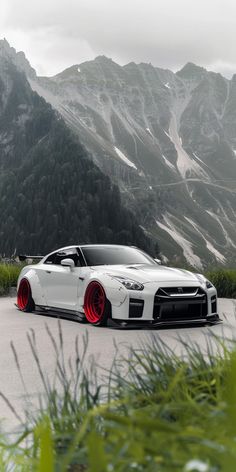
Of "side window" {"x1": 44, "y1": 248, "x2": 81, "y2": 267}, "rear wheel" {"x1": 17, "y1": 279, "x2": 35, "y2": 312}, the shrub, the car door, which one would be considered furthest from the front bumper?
the shrub

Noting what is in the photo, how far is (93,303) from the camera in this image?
10.5m

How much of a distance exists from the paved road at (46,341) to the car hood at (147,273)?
28.8 inches

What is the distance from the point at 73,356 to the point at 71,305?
337cm

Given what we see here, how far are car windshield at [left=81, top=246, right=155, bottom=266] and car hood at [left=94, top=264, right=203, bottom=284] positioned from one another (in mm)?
491

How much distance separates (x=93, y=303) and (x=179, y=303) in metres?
1.45

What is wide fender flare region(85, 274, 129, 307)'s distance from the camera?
9.69 meters

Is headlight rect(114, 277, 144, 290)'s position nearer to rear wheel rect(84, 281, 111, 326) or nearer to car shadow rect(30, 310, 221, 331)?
rear wheel rect(84, 281, 111, 326)

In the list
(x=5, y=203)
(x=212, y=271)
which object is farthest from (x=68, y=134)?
(x=212, y=271)

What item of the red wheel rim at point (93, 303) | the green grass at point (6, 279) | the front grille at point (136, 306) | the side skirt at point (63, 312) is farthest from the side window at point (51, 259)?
the green grass at point (6, 279)

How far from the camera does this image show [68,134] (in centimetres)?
19450

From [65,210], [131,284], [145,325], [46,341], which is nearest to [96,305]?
[131,284]

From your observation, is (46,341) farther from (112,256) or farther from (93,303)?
(112,256)

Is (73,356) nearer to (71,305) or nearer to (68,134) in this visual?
(71,305)

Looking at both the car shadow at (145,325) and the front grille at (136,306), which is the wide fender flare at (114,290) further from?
the car shadow at (145,325)
